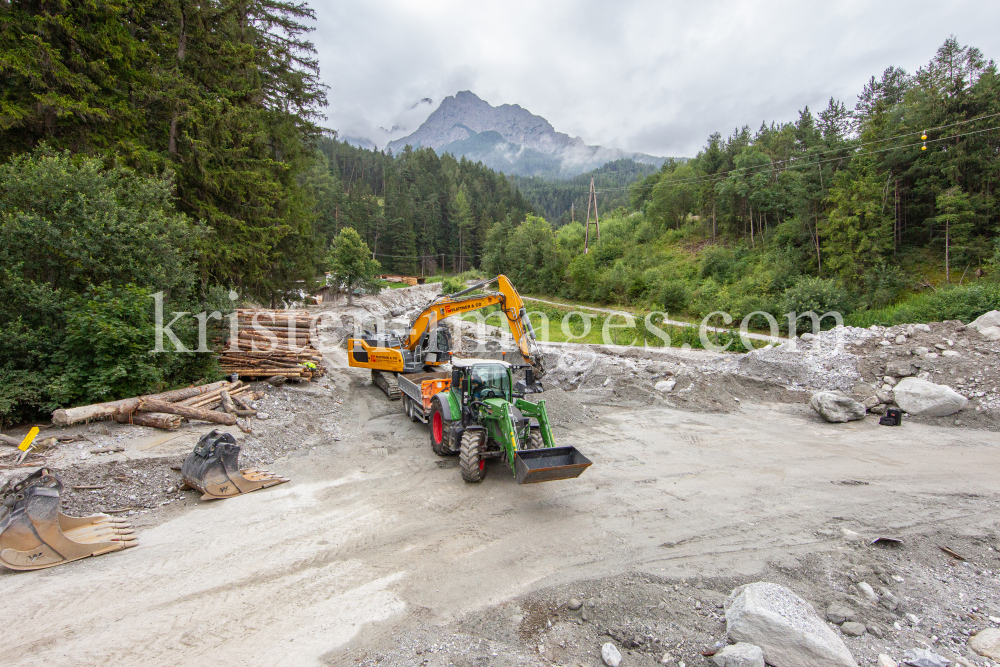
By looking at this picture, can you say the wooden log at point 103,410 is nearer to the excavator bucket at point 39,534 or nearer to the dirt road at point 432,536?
the excavator bucket at point 39,534

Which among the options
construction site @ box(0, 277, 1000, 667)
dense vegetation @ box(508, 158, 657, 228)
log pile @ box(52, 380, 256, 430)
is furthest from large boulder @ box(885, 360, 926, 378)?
dense vegetation @ box(508, 158, 657, 228)

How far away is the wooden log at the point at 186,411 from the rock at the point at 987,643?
12.1 m

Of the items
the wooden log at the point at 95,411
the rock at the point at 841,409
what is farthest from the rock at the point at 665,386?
the wooden log at the point at 95,411

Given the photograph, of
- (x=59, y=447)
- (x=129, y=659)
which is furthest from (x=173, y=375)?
(x=129, y=659)

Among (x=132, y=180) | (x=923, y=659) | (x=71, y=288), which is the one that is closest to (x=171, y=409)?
(x=71, y=288)

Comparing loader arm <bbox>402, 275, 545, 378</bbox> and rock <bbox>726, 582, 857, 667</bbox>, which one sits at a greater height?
loader arm <bbox>402, 275, 545, 378</bbox>

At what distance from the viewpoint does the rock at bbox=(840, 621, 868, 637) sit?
4452 millimetres

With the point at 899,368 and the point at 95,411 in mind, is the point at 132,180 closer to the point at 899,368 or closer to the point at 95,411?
the point at 95,411

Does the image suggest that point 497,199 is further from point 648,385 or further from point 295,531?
point 295,531

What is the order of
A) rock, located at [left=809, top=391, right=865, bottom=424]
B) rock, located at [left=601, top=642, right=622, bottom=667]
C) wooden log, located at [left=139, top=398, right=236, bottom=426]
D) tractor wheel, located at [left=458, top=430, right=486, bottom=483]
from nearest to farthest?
rock, located at [left=601, top=642, right=622, bottom=667] < tractor wheel, located at [left=458, top=430, right=486, bottom=483] < wooden log, located at [left=139, top=398, right=236, bottom=426] < rock, located at [left=809, top=391, right=865, bottom=424]

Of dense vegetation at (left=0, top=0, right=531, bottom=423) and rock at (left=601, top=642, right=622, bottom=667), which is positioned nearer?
rock at (left=601, top=642, right=622, bottom=667)

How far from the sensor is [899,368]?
529 inches

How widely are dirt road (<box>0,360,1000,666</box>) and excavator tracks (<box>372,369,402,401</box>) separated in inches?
116

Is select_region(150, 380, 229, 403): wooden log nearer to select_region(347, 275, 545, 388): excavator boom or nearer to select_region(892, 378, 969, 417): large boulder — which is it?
select_region(347, 275, 545, 388): excavator boom
